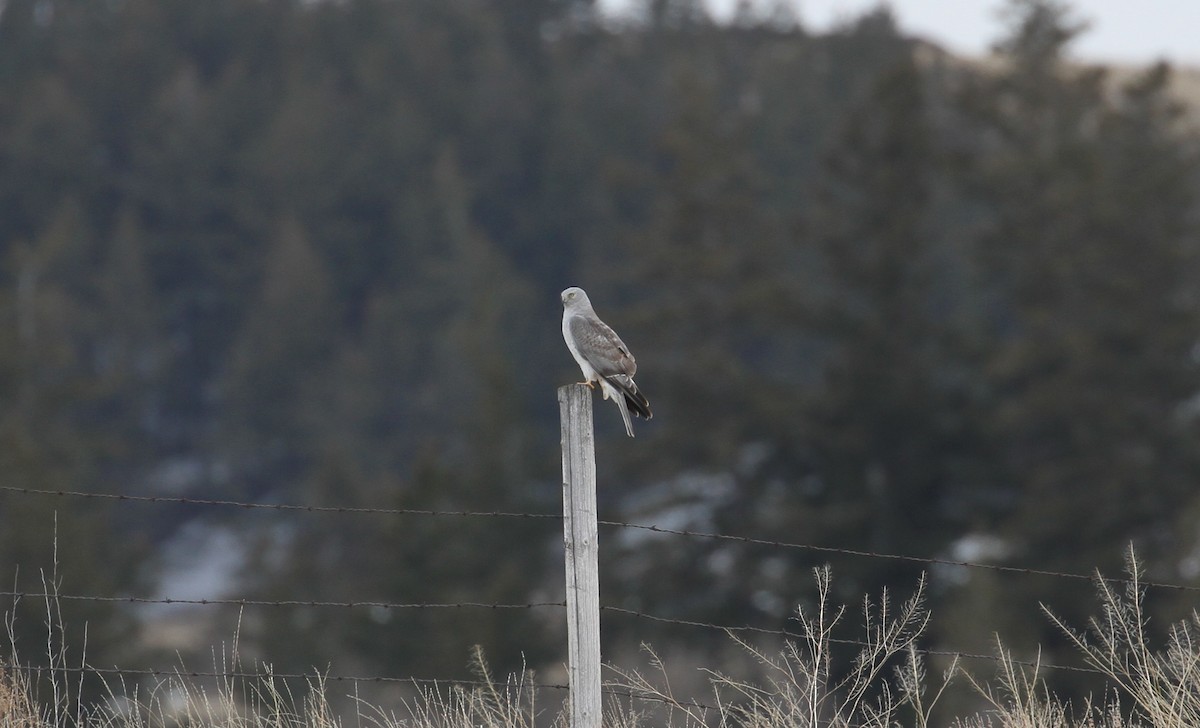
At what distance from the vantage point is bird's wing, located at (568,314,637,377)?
8.99m

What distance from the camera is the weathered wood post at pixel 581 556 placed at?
5.89 m

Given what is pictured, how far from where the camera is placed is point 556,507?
44.0 meters

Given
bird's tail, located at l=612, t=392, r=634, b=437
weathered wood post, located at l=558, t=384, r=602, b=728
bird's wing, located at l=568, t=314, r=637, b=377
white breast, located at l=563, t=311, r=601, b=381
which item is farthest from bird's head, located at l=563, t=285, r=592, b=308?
weathered wood post, located at l=558, t=384, r=602, b=728

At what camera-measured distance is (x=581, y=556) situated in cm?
593

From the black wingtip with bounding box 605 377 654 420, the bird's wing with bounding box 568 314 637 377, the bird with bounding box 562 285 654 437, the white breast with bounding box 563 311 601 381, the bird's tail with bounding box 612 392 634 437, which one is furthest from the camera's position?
the white breast with bounding box 563 311 601 381

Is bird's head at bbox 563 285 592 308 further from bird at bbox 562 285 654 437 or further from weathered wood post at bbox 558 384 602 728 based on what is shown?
weathered wood post at bbox 558 384 602 728

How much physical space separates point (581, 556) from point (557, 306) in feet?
195

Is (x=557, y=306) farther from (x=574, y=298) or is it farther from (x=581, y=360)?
(x=581, y=360)

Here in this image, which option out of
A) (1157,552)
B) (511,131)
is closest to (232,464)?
(511,131)

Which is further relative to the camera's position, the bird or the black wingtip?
the bird

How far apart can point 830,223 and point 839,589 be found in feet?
34.2

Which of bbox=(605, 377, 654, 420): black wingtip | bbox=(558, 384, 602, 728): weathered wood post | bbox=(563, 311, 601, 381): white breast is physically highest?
bbox=(563, 311, 601, 381): white breast

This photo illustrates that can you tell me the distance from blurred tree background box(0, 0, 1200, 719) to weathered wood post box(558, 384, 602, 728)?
8.92ft

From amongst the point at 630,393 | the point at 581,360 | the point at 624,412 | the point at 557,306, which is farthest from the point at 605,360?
the point at 557,306
